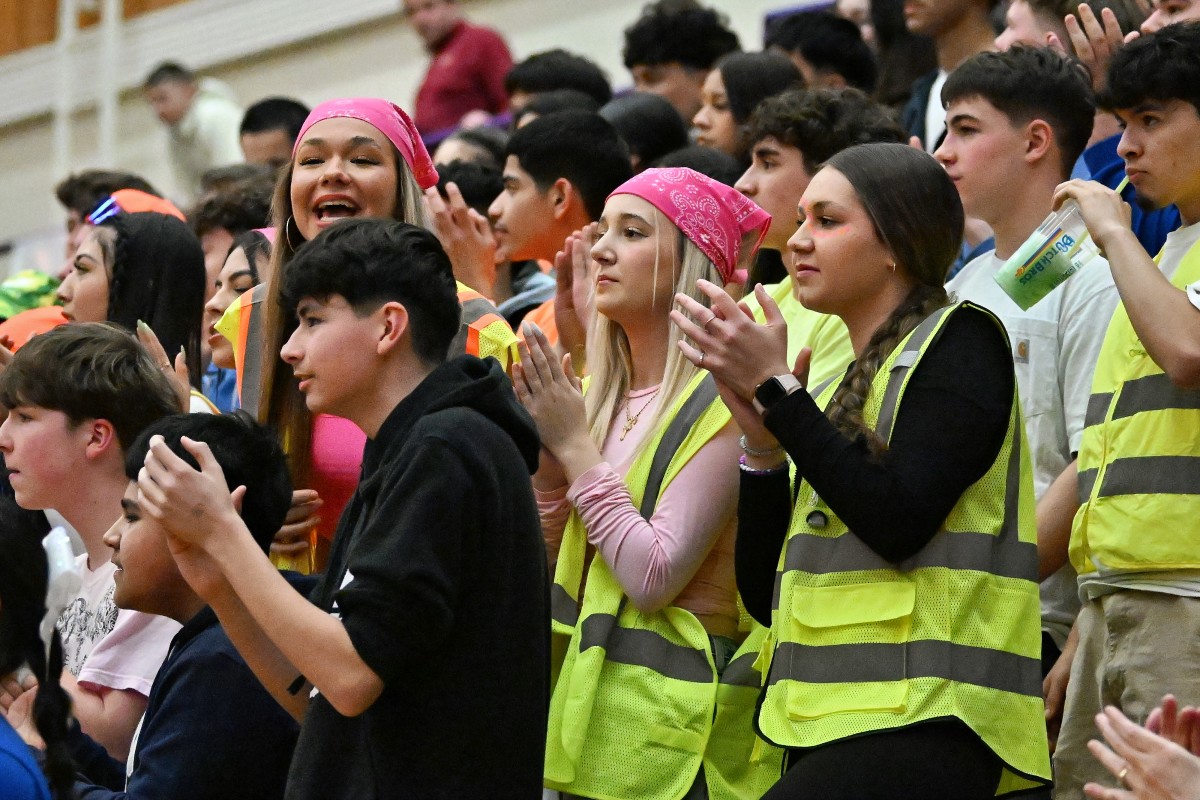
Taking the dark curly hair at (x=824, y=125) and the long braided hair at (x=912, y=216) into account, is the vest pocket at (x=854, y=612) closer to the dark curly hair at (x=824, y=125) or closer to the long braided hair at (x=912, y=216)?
the long braided hair at (x=912, y=216)


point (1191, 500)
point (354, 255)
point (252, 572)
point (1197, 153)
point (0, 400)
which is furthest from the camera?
point (0, 400)

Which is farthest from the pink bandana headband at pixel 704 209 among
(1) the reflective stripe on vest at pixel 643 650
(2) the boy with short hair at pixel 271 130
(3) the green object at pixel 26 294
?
(2) the boy with short hair at pixel 271 130

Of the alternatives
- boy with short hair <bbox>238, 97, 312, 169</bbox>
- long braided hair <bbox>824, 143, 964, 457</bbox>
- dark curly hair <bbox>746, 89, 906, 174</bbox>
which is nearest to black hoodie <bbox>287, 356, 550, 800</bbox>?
long braided hair <bbox>824, 143, 964, 457</bbox>

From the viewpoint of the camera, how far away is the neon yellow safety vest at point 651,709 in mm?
3299

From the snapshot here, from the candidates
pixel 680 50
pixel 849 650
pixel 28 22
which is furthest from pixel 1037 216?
pixel 28 22

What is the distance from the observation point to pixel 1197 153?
348 cm

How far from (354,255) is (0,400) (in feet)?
4.41

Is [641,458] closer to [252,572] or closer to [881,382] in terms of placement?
[881,382]

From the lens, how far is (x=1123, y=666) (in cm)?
328

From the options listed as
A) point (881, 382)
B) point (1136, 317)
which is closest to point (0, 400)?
point (881, 382)

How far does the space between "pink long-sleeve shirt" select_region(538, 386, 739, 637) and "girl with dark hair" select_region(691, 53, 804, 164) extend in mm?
2450

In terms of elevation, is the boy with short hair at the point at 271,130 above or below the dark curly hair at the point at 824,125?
above

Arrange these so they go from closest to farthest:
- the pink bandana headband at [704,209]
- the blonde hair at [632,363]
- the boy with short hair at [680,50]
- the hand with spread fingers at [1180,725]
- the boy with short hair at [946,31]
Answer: the hand with spread fingers at [1180,725] → the blonde hair at [632,363] → the pink bandana headband at [704,209] → the boy with short hair at [946,31] → the boy with short hair at [680,50]

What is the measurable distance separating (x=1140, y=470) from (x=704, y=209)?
104 centimetres
